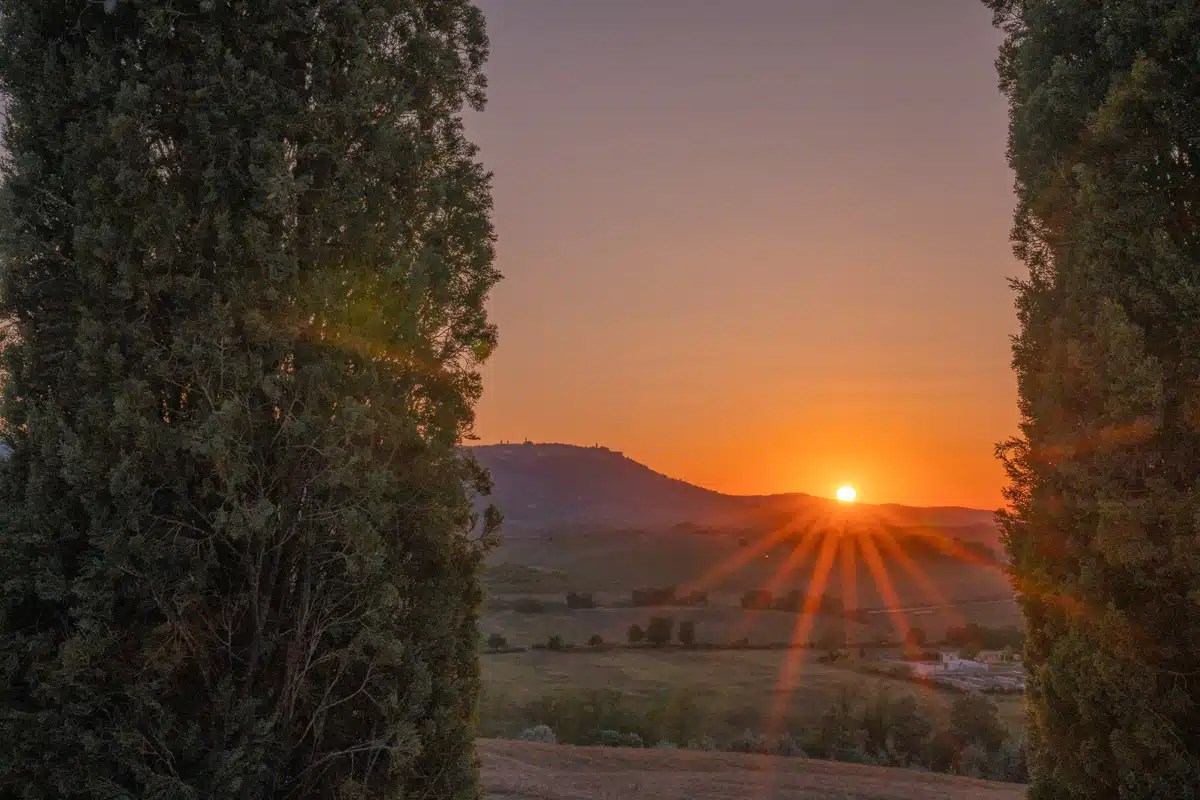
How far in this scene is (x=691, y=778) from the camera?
14.3m

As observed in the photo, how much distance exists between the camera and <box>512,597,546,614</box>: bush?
5725cm

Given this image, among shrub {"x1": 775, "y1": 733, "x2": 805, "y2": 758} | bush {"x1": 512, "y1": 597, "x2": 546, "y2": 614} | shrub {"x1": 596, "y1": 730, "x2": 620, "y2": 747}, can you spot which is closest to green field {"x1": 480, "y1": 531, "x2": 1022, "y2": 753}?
bush {"x1": 512, "y1": 597, "x2": 546, "y2": 614}

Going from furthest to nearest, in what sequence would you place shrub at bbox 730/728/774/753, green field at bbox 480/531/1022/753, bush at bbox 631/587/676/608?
bush at bbox 631/587/676/608 < green field at bbox 480/531/1022/753 < shrub at bbox 730/728/774/753

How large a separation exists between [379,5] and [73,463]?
499 centimetres

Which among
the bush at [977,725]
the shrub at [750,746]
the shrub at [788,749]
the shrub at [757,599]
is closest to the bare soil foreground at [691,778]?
the shrub at [788,749]

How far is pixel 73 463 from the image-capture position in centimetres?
686

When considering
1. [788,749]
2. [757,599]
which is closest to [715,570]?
[757,599]

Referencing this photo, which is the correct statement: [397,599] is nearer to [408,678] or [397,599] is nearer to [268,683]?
[408,678]

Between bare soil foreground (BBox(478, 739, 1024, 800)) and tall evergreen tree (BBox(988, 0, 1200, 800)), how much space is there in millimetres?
5951

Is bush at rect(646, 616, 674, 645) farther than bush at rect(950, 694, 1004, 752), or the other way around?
bush at rect(646, 616, 674, 645)

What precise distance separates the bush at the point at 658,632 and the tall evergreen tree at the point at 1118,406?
40.0 metres

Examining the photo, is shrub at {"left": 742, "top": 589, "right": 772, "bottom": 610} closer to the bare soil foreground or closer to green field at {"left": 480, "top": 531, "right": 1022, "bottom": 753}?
green field at {"left": 480, "top": 531, "right": 1022, "bottom": 753}

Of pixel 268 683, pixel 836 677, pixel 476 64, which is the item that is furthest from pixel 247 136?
pixel 836 677

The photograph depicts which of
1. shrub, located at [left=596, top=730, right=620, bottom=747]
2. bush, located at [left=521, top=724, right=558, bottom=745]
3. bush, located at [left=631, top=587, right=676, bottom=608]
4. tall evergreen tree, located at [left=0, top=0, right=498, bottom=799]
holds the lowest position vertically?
bush, located at [left=631, top=587, right=676, bottom=608]
